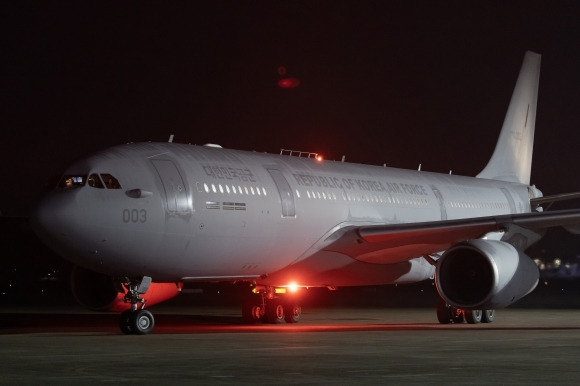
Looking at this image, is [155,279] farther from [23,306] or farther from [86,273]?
[23,306]

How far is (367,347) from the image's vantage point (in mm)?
18484

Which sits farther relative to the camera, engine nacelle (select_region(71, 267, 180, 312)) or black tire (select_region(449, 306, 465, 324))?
black tire (select_region(449, 306, 465, 324))

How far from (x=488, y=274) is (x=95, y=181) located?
871cm

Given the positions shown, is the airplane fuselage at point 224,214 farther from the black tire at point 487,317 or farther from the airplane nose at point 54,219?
the black tire at point 487,317

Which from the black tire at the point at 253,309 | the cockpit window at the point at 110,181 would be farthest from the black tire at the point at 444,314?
the cockpit window at the point at 110,181

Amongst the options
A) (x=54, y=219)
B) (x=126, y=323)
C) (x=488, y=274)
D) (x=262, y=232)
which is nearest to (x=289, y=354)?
(x=126, y=323)

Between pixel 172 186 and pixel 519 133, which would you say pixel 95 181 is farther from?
pixel 519 133

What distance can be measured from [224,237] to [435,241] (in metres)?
5.90

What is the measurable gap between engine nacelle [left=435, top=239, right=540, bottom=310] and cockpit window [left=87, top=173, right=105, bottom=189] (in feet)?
24.9

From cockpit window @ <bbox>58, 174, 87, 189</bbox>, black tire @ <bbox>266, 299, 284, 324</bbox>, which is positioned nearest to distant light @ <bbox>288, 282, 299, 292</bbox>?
black tire @ <bbox>266, 299, 284, 324</bbox>

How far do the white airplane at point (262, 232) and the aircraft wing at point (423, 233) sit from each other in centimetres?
3

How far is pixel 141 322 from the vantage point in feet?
73.4

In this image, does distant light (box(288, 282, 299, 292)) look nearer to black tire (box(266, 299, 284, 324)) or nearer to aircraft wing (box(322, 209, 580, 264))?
black tire (box(266, 299, 284, 324))

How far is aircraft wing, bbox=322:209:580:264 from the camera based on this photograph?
25719 mm
